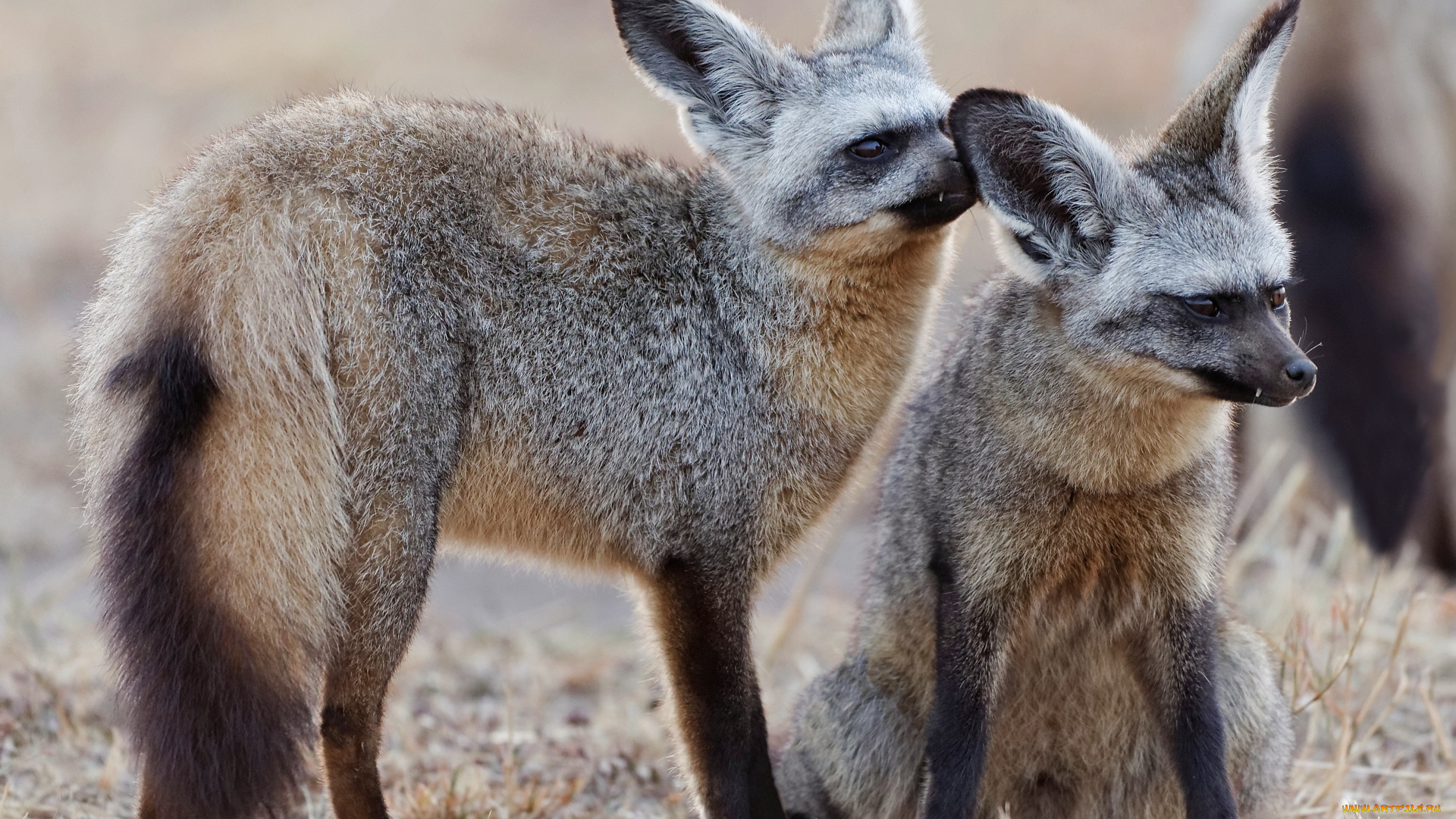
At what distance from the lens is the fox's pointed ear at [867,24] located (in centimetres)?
505

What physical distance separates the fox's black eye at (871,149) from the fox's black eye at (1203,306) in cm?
112

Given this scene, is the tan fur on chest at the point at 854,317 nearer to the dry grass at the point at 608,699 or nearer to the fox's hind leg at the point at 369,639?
the dry grass at the point at 608,699

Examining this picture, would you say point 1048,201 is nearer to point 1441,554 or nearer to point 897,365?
point 897,365

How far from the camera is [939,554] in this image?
4043mm

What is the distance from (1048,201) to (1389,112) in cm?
522

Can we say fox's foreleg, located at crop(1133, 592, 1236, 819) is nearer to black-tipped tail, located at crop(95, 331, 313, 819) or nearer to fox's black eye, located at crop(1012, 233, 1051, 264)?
fox's black eye, located at crop(1012, 233, 1051, 264)

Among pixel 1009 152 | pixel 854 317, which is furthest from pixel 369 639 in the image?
pixel 1009 152

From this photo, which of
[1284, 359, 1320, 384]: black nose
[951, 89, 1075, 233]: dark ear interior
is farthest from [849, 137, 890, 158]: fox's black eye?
[1284, 359, 1320, 384]: black nose

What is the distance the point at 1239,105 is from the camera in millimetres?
3914

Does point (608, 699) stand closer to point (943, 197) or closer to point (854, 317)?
point (854, 317)

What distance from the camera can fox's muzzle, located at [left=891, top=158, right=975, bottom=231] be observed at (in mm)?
4152

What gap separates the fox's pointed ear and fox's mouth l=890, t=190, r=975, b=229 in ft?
3.19

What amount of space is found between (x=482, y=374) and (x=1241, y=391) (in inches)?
80.0

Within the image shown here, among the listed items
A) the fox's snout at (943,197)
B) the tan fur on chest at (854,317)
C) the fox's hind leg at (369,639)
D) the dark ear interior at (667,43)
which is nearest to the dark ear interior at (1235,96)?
the fox's snout at (943,197)
